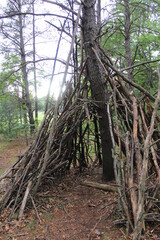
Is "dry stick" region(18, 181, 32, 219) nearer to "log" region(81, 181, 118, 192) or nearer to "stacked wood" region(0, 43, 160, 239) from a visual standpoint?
"stacked wood" region(0, 43, 160, 239)

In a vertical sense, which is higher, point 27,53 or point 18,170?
point 27,53

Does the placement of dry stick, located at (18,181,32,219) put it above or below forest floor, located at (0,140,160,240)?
above

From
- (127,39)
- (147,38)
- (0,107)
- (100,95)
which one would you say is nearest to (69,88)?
(100,95)

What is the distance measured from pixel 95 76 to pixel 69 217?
6.95 feet

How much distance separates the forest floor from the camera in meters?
2.10

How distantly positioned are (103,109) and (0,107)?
9016 millimetres

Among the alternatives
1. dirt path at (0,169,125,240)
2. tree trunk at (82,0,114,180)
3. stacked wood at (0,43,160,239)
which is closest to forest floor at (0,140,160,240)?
dirt path at (0,169,125,240)

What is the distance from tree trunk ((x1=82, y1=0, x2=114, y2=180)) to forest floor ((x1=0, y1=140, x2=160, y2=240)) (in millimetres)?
549

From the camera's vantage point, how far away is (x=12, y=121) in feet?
36.1

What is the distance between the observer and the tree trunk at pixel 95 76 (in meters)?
3.02

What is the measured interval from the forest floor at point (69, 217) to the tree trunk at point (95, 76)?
0.55 metres

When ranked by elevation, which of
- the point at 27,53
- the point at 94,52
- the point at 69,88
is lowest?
the point at 69,88

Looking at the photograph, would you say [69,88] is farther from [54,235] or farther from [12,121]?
[12,121]

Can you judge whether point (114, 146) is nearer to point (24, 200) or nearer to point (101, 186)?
point (101, 186)
